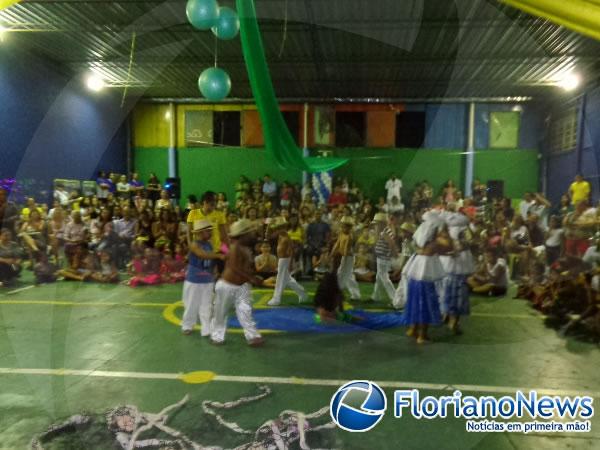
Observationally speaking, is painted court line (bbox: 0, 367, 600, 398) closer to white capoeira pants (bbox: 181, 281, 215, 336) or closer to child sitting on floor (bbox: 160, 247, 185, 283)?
white capoeira pants (bbox: 181, 281, 215, 336)

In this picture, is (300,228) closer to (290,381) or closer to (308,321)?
(308,321)

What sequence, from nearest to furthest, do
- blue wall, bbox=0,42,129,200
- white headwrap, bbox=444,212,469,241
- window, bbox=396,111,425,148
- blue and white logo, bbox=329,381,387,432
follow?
blue and white logo, bbox=329,381,387,432 → white headwrap, bbox=444,212,469,241 → blue wall, bbox=0,42,129,200 → window, bbox=396,111,425,148

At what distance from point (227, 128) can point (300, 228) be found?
348 inches

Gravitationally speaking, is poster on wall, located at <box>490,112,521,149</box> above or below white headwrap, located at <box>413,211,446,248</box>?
above

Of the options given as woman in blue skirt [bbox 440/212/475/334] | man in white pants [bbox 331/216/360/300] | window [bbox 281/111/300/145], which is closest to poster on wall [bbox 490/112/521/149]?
window [bbox 281/111/300/145]

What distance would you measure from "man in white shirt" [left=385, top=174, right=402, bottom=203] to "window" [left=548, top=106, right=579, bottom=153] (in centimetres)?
550

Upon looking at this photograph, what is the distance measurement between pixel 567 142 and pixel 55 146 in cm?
1641

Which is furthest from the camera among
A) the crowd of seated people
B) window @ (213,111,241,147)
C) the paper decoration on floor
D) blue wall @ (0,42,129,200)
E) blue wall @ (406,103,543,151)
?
window @ (213,111,241,147)

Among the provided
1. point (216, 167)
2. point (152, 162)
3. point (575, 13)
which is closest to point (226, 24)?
point (575, 13)

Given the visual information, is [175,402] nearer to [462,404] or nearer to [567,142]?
[462,404]

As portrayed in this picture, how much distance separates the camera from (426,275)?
5348 millimetres

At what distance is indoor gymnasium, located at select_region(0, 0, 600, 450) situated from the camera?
3732 millimetres

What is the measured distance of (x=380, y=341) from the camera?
5.45 m

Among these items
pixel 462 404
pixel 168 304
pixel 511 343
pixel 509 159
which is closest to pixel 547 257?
pixel 511 343
